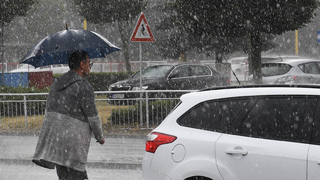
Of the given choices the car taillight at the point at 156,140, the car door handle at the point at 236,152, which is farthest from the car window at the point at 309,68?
the car door handle at the point at 236,152

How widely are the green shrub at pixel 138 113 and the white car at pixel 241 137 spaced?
850cm

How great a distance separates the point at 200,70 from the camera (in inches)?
773

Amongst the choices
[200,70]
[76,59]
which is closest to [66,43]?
[76,59]

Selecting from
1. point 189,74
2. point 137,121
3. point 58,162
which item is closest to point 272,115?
point 58,162

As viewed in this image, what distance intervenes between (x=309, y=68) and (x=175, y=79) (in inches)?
174

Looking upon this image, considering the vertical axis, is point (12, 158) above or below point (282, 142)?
below

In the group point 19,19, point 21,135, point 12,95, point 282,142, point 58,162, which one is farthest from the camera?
point 19,19

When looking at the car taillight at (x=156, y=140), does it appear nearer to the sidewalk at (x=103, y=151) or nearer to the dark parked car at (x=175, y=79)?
the sidewalk at (x=103, y=151)

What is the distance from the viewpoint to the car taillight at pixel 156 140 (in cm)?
551

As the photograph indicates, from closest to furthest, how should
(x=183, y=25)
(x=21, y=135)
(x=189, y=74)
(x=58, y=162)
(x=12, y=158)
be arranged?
(x=58, y=162) < (x=12, y=158) < (x=21, y=135) < (x=189, y=74) < (x=183, y=25)

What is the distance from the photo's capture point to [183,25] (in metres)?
22.4

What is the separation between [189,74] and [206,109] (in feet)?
45.0

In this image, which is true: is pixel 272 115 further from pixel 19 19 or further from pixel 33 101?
pixel 19 19

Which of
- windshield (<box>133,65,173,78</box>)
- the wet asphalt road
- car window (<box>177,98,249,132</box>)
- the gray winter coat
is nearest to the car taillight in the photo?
car window (<box>177,98,249,132</box>)
